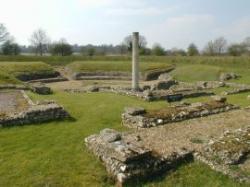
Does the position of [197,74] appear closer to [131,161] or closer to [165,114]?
[165,114]

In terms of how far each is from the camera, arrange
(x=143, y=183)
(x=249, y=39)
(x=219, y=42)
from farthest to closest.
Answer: (x=219, y=42) < (x=249, y=39) < (x=143, y=183)

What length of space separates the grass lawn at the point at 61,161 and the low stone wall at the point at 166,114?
2.17 ft

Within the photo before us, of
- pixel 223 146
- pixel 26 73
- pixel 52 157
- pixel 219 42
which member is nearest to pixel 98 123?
pixel 52 157

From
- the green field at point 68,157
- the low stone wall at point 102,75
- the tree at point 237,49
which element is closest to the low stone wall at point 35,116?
the green field at point 68,157

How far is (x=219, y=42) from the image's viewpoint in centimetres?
10275

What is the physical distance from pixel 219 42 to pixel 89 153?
9709 cm

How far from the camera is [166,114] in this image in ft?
51.9

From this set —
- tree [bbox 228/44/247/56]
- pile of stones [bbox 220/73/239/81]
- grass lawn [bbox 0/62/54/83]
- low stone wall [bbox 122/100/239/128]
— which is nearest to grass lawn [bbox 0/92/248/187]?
low stone wall [bbox 122/100/239/128]

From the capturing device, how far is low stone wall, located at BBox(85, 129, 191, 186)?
9.25 metres

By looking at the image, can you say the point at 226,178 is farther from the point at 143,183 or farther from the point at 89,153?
the point at 89,153

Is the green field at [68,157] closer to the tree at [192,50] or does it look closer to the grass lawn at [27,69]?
the grass lawn at [27,69]

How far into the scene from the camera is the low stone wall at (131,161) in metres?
9.25

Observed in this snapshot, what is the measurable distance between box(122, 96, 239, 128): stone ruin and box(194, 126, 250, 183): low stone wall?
4.19 m

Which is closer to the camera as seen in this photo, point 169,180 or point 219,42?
point 169,180
